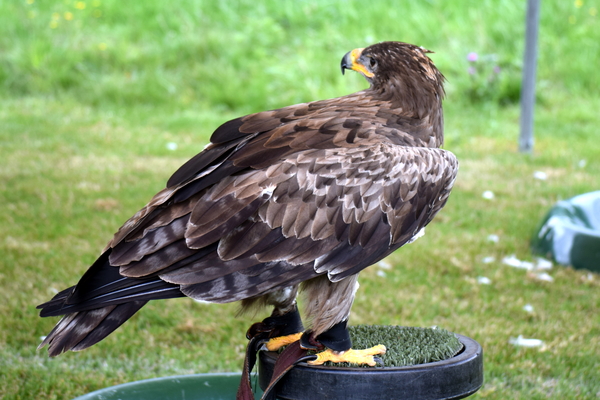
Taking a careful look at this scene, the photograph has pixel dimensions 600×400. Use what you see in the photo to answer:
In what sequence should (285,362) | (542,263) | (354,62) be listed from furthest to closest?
(542,263) < (354,62) < (285,362)

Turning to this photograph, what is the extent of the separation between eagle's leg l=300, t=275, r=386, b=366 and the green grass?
1514 mm

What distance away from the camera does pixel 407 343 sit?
2994mm

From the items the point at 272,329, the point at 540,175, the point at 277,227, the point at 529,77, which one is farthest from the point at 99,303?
the point at 529,77

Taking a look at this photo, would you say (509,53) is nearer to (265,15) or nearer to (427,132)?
(265,15)

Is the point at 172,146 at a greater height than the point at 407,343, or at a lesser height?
lesser

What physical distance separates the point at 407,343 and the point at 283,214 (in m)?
0.83

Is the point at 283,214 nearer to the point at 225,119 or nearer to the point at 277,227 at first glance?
the point at 277,227

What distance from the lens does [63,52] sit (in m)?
11.2

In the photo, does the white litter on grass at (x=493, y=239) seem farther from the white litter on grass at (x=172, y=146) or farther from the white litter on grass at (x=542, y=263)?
the white litter on grass at (x=172, y=146)

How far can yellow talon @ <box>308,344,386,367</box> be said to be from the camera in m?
2.79

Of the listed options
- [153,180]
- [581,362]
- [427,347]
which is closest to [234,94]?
[153,180]

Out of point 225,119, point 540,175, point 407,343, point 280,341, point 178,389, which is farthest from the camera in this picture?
point 225,119

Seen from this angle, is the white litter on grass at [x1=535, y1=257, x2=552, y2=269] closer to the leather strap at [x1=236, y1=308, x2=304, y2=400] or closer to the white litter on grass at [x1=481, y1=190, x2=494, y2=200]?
the white litter on grass at [x1=481, y1=190, x2=494, y2=200]

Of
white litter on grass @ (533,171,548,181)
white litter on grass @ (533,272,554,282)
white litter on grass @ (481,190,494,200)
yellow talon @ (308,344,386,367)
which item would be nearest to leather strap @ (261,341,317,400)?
yellow talon @ (308,344,386,367)
